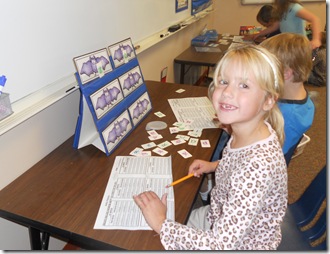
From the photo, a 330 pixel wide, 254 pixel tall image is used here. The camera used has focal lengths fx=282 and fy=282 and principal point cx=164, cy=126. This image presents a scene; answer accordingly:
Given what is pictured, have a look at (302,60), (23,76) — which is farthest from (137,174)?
(302,60)

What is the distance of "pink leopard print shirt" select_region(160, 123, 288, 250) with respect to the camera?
730mm

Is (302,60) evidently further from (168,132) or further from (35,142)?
(35,142)

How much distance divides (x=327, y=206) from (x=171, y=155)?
1.96 feet

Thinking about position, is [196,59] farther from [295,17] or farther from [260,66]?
[260,66]

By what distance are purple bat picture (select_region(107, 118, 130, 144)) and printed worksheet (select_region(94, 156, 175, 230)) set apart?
9 cm

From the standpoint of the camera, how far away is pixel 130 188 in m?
0.96

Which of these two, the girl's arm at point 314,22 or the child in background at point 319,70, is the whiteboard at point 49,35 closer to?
the girl's arm at point 314,22

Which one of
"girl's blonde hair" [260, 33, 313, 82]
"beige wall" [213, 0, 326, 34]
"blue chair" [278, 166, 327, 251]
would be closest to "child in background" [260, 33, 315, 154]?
"girl's blonde hair" [260, 33, 313, 82]

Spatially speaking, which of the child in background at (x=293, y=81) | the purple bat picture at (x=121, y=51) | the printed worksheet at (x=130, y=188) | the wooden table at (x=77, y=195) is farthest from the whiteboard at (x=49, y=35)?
the child in background at (x=293, y=81)

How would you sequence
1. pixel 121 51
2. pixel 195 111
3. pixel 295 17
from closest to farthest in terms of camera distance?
pixel 121 51 → pixel 195 111 → pixel 295 17

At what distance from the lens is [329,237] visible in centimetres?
97

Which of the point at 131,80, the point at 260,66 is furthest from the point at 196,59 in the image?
the point at 260,66

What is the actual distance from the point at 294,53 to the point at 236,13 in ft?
12.2

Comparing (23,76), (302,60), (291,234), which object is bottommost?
(291,234)
